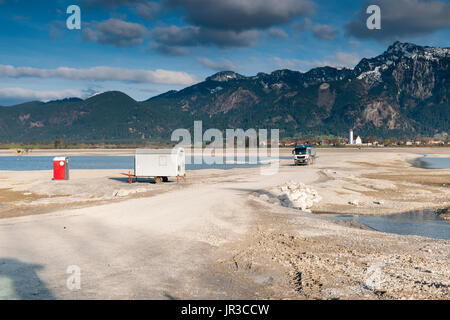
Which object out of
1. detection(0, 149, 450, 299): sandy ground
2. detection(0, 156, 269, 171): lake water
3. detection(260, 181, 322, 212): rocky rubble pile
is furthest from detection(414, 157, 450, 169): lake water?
detection(0, 149, 450, 299): sandy ground

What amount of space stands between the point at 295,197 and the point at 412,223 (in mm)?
7913

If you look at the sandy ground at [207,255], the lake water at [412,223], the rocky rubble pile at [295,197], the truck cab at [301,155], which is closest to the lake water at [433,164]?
the truck cab at [301,155]

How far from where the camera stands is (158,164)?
38250 mm

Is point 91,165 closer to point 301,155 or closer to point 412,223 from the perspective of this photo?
point 301,155

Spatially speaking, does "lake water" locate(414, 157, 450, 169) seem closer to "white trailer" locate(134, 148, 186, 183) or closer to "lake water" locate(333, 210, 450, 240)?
"white trailer" locate(134, 148, 186, 183)

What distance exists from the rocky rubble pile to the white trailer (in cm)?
1192

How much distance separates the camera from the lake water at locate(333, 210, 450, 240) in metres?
18.7

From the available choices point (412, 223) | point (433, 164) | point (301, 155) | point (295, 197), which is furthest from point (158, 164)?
point (433, 164)

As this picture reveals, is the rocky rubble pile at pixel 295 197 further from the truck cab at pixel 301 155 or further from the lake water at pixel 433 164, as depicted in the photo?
the lake water at pixel 433 164
